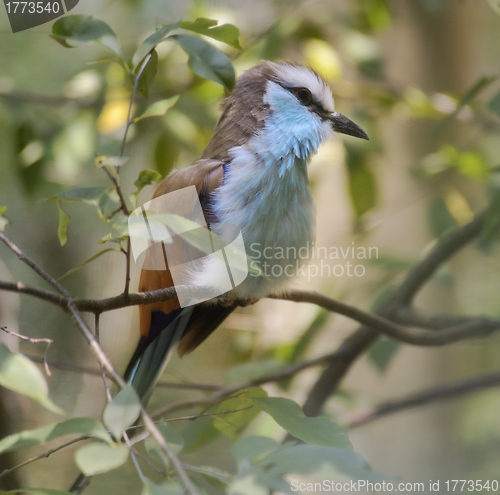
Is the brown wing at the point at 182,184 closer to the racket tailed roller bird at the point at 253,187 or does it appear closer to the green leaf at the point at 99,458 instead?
the racket tailed roller bird at the point at 253,187

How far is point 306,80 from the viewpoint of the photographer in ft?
3.98

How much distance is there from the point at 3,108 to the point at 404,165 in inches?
71.5

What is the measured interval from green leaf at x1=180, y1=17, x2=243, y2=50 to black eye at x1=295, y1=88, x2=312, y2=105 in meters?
0.40

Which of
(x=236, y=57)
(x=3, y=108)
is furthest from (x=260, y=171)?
(x=3, y=108)

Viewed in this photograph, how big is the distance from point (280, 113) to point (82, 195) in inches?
24.4

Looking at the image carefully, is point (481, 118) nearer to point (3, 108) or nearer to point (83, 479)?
point (3, 108)

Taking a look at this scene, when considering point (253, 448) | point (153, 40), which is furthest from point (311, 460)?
point (153, 40)

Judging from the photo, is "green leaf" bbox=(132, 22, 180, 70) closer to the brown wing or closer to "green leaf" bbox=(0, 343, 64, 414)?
the brown wing

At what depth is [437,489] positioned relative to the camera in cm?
188

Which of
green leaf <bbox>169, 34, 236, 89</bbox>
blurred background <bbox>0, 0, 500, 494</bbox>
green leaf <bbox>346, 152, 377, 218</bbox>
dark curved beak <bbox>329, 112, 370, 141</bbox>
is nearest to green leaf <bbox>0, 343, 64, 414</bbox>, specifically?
blurred background <bbox>0, 0, 500, 494</bbox>

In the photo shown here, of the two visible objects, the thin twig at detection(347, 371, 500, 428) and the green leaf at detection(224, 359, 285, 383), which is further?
the thin twig at detection(347, 371, 500, 428)

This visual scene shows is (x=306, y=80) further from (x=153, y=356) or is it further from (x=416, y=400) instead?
(x=416, y=400)

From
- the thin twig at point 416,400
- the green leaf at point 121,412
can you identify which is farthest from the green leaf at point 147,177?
the thin twig at point 416,400

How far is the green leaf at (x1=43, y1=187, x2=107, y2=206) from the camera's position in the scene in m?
0.65
